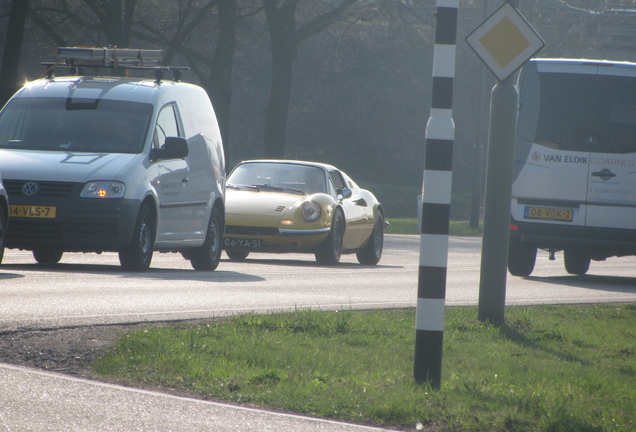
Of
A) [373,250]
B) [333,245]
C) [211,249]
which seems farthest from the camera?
[373,250]

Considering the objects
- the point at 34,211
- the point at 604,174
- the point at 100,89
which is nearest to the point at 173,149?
the point at 100,89

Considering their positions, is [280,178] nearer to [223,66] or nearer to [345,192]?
[345,192]

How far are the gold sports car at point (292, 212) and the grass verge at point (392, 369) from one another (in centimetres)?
672

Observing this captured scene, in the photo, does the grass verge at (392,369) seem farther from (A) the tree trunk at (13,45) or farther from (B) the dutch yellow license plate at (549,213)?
(A) the tree trunk at (13,45)

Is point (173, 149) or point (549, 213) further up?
point (173, 149)

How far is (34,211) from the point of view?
11.1 meters

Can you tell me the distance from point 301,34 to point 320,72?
17267 mm

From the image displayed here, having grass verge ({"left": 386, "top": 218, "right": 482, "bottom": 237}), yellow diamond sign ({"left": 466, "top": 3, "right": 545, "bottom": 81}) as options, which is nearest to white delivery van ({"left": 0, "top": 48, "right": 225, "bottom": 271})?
yellow diamond sign ({"left": 466, "top": 3, "right": 545, "bottom": 81})

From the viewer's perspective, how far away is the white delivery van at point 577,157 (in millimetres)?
14461

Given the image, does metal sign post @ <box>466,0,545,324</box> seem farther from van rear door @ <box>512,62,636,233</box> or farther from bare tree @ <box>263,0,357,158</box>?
bare tree @ <box>263,0,357,158</box>

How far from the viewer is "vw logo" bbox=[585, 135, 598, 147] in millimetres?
14609

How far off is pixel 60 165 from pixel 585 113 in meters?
7.13

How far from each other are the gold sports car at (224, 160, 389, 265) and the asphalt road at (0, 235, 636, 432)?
359 millimetres

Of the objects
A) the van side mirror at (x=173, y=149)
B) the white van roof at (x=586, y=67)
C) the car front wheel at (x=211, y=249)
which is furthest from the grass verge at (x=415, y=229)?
the van side mirror at (x=173, y=149)
